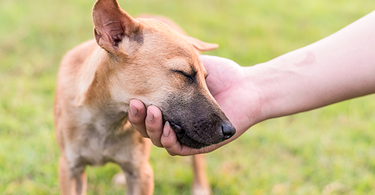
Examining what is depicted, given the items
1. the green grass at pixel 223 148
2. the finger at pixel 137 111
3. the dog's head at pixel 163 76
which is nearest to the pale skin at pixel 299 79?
the finger at pixel 137 111

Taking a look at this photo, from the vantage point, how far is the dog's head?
2.63 metres

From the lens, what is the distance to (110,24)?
2.64 metres

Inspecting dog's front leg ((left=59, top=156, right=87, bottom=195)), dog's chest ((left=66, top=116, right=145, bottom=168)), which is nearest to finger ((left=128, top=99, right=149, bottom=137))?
dog's chest ((left=66, top=116, right=145, bottom=168))

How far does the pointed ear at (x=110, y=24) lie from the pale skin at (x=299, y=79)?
761mm

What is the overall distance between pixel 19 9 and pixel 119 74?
640cm

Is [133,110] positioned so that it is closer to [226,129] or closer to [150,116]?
[150,116]

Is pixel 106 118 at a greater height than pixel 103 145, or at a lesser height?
greater

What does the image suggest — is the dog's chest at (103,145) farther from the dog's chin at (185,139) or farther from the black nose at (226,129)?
the black nose at (226,129)

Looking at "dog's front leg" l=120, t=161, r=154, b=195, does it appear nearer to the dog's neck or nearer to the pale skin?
the dog's neck

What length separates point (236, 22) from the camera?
903 cm

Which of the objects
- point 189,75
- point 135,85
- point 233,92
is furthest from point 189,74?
point 233,92

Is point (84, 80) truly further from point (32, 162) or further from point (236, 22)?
point (236, 22)

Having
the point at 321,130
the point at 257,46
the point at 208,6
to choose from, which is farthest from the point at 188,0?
the point at 321,130

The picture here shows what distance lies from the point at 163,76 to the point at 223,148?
278cm
